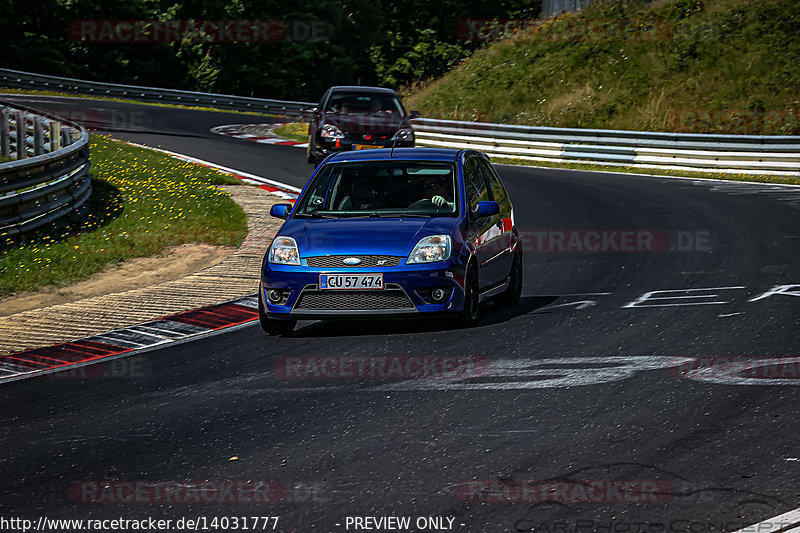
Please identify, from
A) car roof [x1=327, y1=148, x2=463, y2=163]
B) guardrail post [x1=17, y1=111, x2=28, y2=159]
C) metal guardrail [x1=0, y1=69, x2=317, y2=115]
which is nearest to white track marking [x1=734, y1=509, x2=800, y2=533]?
car roof [x1=327, y1=148, x2=463, y2=163]

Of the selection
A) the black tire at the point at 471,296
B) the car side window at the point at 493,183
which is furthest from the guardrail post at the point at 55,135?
the black tire at the point at 471,296

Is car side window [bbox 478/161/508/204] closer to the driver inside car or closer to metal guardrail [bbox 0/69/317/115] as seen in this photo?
the driver inside car

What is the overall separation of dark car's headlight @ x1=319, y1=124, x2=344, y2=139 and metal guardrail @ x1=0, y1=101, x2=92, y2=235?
540cm

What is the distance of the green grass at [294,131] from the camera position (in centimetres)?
3384

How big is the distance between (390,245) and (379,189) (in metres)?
1.34

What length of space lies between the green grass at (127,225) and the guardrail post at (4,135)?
177 centimetres

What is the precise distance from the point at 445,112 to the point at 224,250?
26.0m

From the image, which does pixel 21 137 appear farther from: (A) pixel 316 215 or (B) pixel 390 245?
(B) pixel 390 245

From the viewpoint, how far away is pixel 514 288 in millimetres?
11242

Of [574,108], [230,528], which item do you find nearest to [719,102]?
[574,108]

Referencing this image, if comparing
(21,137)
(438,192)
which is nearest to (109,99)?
(21,137)

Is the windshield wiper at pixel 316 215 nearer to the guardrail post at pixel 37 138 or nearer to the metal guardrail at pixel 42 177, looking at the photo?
the metal guardrail at pixel 42 177

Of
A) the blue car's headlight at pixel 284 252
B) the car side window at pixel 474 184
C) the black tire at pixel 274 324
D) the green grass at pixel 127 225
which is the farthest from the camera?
the green grass at pixel 127 225

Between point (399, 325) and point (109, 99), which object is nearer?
point (399, 325)
